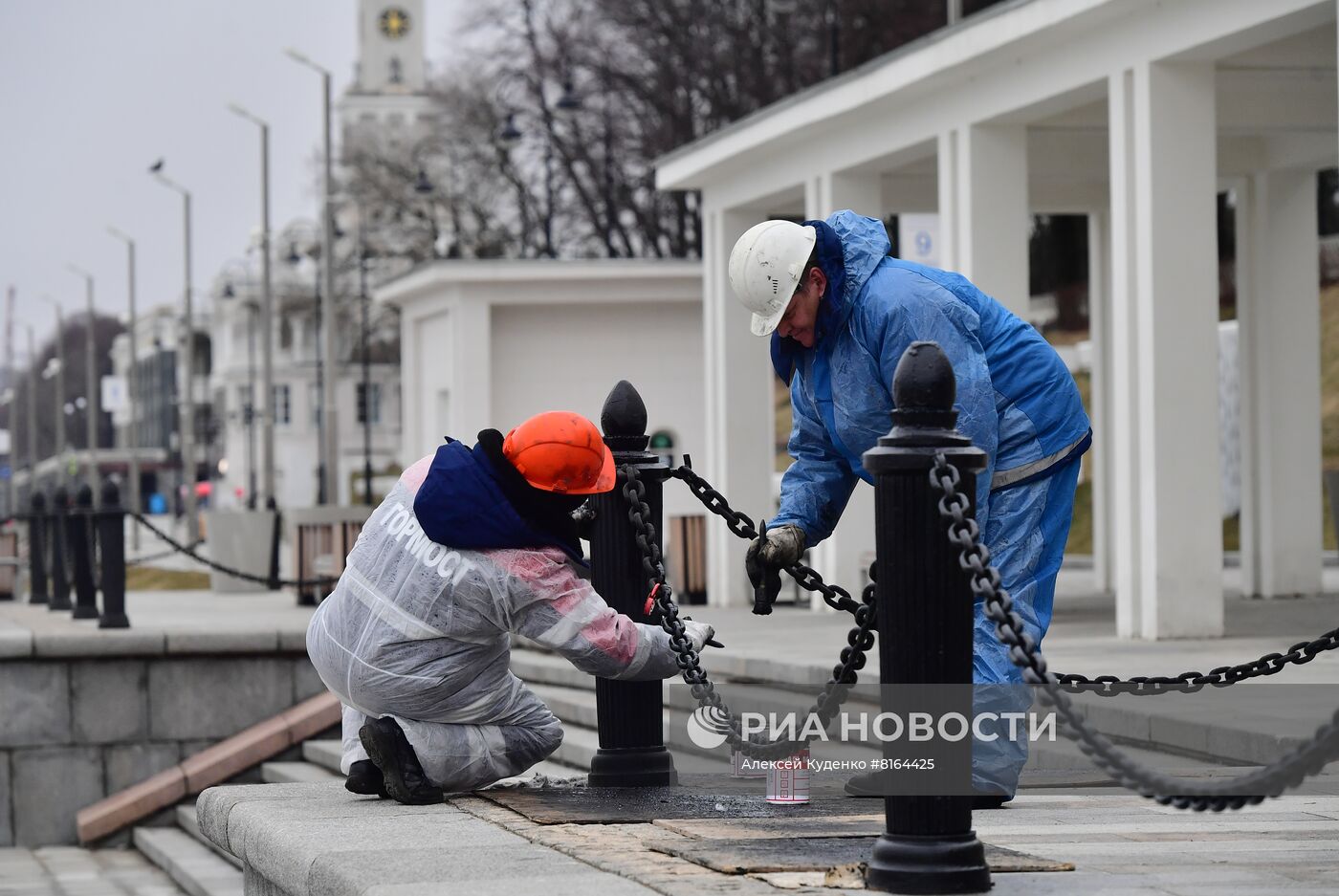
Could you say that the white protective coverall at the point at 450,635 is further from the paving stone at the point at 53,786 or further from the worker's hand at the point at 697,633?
the paving stone at the point at 53,786

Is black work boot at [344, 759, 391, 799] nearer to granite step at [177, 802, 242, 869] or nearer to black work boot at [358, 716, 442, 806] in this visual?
black work boot at [358, 716, 442, 806]

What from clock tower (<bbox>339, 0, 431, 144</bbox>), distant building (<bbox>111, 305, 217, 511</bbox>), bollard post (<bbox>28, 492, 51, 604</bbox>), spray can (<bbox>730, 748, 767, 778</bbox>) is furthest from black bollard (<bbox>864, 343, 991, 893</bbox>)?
clock tower (<bbox>339, 0, 431, 144</bbox>)

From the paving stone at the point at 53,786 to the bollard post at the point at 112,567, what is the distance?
1226 mm

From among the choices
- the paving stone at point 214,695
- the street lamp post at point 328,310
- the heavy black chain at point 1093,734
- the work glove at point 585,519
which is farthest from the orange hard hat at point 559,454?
the street lamp post at point 328,310

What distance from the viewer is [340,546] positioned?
63.9 ft

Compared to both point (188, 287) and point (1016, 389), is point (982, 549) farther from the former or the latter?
point (188, 287)

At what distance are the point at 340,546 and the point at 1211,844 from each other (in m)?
14.8

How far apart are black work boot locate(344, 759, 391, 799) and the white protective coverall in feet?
0.26

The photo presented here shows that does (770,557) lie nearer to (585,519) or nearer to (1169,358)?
(585,519)

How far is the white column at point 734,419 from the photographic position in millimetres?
20141

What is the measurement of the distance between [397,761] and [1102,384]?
14.6m

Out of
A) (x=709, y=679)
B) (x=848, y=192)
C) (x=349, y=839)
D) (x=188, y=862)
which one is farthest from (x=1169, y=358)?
(x=349, y=839)

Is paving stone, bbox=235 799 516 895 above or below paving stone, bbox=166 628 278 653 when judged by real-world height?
above

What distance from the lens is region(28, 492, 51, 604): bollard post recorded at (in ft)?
68.4
